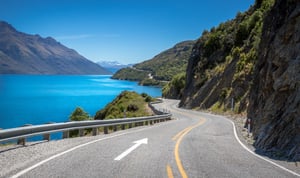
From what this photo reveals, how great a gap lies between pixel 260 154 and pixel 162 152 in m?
3.83

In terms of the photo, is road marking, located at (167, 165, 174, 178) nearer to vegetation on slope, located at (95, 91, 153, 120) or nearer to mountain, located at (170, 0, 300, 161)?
mountain, located at (170, 0, 300, 161)

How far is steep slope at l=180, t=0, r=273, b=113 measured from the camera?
150 ft

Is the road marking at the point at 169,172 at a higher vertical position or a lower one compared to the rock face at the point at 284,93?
lower

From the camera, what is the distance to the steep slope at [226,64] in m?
45.7

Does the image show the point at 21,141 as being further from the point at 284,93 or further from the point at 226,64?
the point at 226,64

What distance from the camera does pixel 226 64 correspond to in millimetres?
57969

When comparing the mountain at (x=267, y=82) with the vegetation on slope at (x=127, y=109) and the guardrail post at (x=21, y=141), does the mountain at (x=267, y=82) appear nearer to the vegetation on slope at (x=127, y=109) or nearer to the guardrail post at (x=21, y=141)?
the guardrail post at (x=21, y=141)

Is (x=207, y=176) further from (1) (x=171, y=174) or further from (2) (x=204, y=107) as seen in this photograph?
(2) (x=204, y=107)

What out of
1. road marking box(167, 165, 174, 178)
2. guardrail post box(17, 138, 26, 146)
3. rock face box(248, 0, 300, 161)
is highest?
rock face box(248, 0, 300, 161)

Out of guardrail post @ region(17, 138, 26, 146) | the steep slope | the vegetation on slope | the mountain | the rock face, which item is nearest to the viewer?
guardrail post @ region(17, 138, 26, 146)

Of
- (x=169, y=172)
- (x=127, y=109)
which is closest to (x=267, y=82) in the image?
(x=169, y=172)

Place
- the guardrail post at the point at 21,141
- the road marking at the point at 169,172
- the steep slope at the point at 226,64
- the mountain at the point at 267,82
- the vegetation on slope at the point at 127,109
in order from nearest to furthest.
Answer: the road marking at the point at 169,172
the guardrail post at the point at 21,141
the mountain at the point at 267,82
the steep slope at the point at 226,64
the vegetation on slope at the point at 127,109

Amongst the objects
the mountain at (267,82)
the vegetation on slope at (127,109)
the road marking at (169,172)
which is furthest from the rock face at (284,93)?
the vegetation on slope at (127,109)

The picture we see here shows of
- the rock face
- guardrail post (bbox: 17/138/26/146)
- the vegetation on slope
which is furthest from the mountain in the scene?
the vegetation on slope
